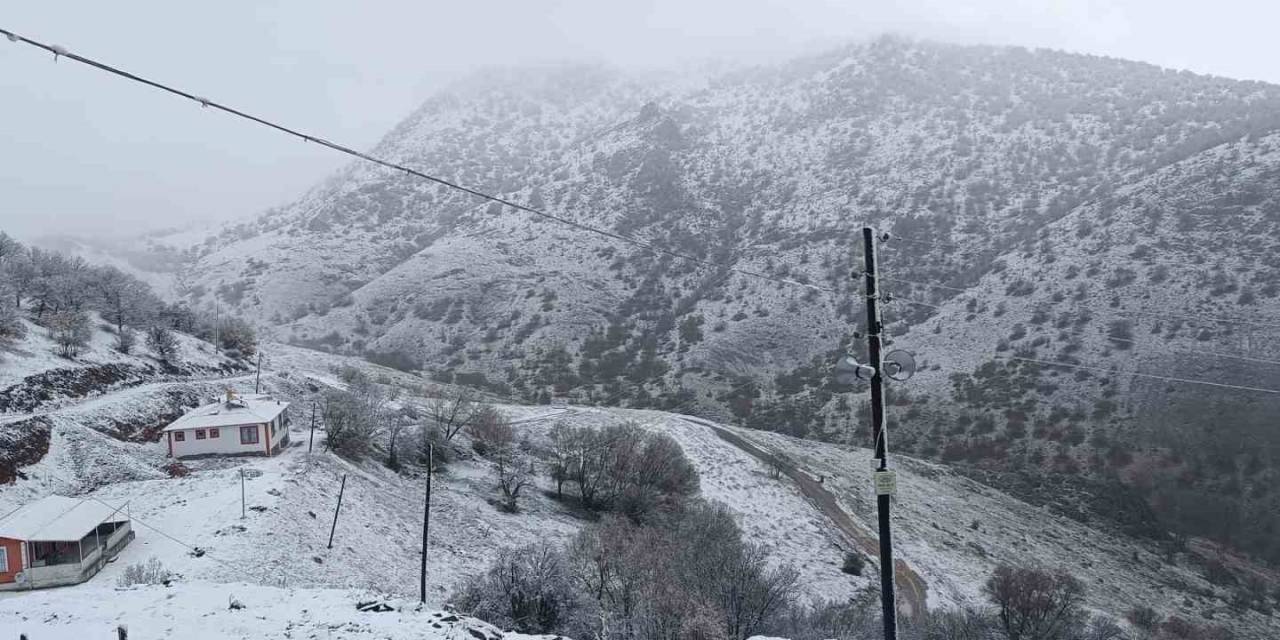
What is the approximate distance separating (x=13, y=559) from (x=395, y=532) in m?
12.0

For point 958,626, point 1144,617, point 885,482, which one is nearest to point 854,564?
point 958,626

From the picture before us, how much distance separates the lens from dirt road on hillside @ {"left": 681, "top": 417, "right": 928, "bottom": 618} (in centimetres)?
2797

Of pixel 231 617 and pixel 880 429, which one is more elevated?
pixel 880 429

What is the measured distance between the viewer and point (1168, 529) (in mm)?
33875

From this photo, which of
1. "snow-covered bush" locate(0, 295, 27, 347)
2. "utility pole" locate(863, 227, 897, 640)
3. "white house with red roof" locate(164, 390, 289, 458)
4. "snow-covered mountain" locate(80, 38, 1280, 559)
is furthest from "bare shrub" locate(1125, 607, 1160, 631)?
"snow-covered bush" locate(0, 295, 27, 347)

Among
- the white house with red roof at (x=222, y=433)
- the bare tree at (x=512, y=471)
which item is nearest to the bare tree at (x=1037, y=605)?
the bare tree at (x=512, y=471)

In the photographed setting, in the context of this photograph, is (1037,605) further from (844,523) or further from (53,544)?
(53,544)

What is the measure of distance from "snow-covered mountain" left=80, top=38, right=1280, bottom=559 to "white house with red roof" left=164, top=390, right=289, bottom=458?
31213 millimetres

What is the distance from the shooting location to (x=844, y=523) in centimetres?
3659

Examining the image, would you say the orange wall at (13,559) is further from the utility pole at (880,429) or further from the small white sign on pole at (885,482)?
the small white sign on pole at (885,482)

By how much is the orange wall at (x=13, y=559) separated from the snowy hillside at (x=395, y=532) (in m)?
2.12

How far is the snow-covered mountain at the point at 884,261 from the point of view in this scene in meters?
40.5

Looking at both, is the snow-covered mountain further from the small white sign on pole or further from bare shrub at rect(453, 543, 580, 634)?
the small white sign on pole

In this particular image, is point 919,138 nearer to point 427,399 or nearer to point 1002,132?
point 1002,132
